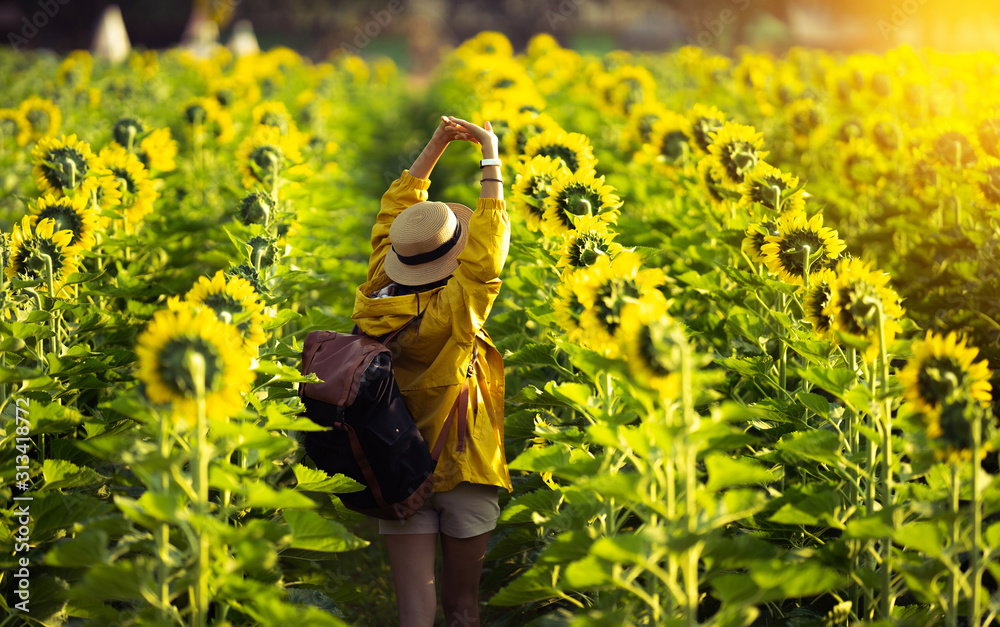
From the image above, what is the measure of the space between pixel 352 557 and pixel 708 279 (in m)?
1.91

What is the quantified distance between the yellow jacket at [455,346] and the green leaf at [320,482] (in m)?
0.37

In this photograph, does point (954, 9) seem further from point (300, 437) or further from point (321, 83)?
point (300, 437)

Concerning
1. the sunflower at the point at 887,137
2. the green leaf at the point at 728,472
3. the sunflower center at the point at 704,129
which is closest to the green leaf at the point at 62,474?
the green leaf at the point at 728,472

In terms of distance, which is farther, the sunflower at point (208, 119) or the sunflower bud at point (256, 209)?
the sunflower at point (208, 119)

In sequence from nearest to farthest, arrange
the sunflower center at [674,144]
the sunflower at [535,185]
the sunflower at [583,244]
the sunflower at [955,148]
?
the sunflower at [583,244]
the sunflower at [535,185]
the sunflower center at [674,144]
the sunflower at [955,148]

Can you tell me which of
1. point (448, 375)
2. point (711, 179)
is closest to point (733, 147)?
point (711, 179)

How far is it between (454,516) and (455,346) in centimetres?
52

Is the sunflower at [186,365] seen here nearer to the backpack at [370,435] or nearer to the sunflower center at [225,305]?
the sunflower center at [225,305]

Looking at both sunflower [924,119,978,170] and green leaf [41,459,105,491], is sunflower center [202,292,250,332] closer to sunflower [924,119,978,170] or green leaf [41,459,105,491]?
green leaf [41,459,105,491]

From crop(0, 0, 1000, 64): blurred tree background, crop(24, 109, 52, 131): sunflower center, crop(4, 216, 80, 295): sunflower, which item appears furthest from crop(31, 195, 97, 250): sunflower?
crop(0, 0, 1000, 64): blurred tree background

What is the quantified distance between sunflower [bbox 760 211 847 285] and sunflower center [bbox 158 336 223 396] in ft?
6.17

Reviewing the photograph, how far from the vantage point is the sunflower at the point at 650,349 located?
1.71 m

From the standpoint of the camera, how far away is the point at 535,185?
11.0ft

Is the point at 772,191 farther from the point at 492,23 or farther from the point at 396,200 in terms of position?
the point at 492,23
